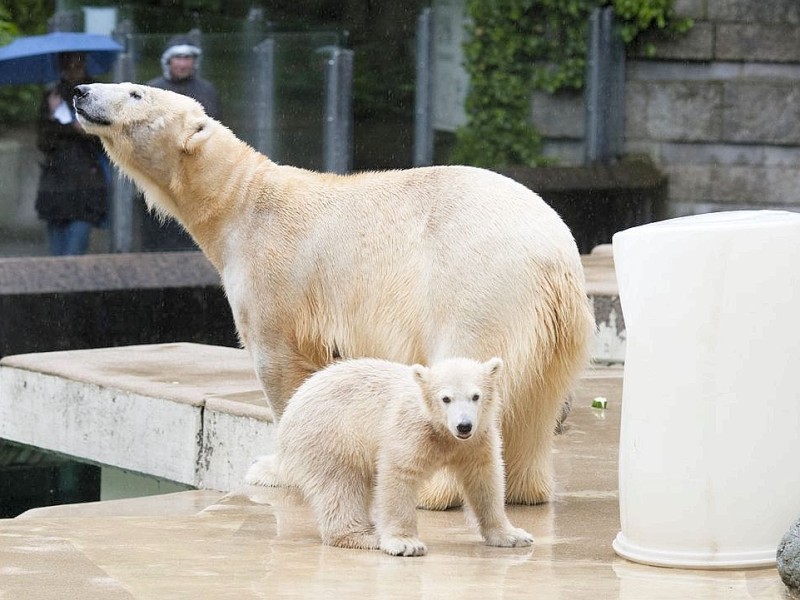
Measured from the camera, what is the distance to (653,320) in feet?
12.5

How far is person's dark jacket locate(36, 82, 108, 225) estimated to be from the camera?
10.2 metres

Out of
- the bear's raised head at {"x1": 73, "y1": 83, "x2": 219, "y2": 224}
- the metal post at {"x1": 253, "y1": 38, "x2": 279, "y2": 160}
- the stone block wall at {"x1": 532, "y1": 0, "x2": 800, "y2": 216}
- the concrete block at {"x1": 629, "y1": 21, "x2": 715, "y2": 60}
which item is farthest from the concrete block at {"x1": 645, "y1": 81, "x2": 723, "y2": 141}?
the bear's raised head at {"x1": 73, "y1": 83, "x2": 219, "y2": 224}

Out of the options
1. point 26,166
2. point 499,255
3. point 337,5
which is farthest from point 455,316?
point 337,5

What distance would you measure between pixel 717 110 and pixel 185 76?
5.55 m

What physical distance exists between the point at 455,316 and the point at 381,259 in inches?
15.4

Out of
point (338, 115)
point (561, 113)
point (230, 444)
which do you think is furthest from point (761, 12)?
point (230, 444)

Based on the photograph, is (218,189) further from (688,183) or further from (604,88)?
(688,183)

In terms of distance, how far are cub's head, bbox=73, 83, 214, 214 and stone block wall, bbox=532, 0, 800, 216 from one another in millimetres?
8891

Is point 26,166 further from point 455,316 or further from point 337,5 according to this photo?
point 455,316

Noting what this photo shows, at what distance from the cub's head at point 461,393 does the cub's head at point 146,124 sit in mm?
1633

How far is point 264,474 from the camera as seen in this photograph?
201 inches

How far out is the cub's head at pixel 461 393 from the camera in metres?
3.77

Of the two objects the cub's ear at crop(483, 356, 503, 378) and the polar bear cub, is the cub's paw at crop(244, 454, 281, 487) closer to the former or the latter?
the polar bear cub

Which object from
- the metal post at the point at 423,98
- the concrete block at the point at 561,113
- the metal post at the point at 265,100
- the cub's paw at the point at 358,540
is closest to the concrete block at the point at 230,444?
the cub's paw at the point at 358,540
